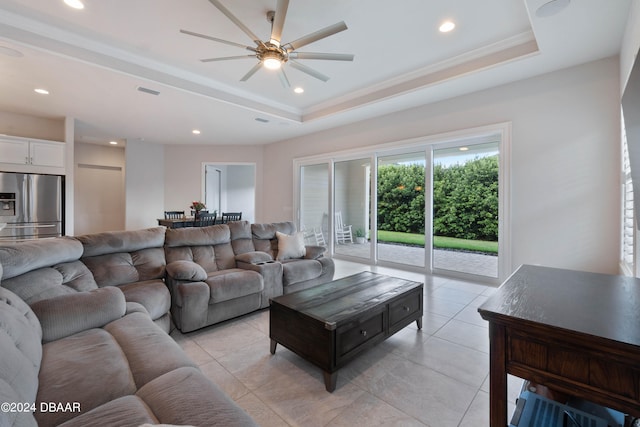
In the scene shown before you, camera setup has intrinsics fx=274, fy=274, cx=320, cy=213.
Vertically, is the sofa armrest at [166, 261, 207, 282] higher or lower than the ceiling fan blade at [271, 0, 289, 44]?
lower

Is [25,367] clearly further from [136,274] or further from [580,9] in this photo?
[580,9]

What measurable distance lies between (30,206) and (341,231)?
572 centimetres

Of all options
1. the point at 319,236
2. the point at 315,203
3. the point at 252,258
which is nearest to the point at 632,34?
the point at 252,258

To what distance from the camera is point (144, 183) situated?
7.20 meters

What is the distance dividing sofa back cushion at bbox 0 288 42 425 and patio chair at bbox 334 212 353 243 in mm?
5067

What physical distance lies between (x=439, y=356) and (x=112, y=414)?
2.15m

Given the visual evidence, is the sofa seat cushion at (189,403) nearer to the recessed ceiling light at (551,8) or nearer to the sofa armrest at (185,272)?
the sofa armrest at (185,272)

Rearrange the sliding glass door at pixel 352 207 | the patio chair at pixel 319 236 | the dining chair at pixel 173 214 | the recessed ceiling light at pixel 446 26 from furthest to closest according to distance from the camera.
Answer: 1. the patio chair at pixel 319 236
2. the dining chair at pixel 173 214
3. the sliding glass door at pixel 352 207
4. the recessed ceiling light at pixel 446 26

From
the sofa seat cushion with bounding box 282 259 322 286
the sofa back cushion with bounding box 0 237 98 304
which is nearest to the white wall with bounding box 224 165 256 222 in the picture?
the sofa seat cushion with bounding box 282 259 322 286

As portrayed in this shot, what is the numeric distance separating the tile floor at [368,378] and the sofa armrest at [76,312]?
739mm

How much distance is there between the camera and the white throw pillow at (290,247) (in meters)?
3.80

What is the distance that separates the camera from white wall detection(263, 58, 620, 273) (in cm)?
314

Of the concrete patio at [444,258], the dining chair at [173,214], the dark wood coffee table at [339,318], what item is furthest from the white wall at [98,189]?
the dark wood coffee table at [339,318]

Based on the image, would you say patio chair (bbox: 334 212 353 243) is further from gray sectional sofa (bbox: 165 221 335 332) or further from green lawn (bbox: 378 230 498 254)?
gray sectional sofa (bbox: 165 221 335 332)
